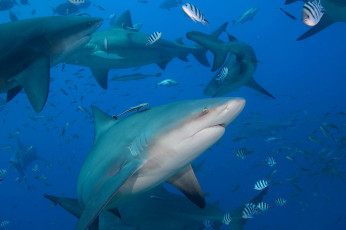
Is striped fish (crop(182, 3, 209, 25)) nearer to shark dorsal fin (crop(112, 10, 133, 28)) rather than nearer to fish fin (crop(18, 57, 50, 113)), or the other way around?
shark dorsal fin (crop(112, 10, 133, 28))

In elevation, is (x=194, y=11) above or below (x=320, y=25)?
above

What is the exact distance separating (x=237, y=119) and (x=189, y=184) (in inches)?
911

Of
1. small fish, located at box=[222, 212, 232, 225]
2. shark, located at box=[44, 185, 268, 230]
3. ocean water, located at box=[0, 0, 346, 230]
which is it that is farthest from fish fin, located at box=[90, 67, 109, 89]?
ocean water, located at box=[0, 0, 346, 230]

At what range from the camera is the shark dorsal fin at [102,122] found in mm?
3090

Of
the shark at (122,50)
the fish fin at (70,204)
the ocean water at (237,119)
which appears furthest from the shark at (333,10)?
the ocean water at (237,119)

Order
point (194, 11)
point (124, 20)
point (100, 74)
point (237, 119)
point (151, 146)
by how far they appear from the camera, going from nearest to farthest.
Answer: point (151, 146) → point (194, 11) → point (124, 20) → point (100, 74) → point (237, 119)

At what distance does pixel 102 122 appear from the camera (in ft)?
10.3

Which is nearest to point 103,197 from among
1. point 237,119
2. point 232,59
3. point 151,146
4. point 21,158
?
point 151,146

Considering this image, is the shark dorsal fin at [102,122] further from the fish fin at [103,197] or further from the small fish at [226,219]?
the small fish at [226,219]

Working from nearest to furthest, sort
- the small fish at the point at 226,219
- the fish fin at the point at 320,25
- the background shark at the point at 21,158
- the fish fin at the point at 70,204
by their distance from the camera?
the fish fin at the point at 70,204
the small fish at the point at 226,219
the fish fin at the point at 320,25
the background shark at the point at 21,158

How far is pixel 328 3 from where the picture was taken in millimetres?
4969

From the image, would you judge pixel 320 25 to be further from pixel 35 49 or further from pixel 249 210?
pixel 35 49

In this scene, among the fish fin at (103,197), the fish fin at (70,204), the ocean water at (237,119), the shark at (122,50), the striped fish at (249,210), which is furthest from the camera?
the ocean water at (237,119)

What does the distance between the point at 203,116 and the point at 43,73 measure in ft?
5.96
